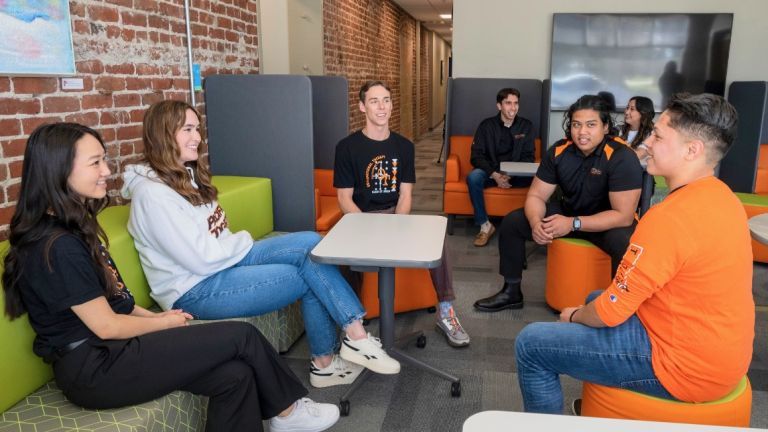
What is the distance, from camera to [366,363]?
2342 mm

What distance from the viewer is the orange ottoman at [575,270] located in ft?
10.2

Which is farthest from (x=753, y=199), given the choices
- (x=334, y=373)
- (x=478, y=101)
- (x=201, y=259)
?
(x=201, y=259)

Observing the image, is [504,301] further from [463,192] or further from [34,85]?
[34,85]

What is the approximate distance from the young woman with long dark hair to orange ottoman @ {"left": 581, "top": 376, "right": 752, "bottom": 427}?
42.6 inches

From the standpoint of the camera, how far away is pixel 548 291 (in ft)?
11.0

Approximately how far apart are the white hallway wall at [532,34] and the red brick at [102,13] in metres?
3.82

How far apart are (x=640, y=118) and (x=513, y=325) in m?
2.08

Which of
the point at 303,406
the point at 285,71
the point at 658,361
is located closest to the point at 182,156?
the point at 303,406

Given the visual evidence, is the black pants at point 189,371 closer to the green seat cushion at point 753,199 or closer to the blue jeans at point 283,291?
the blue jeans at point 283,291

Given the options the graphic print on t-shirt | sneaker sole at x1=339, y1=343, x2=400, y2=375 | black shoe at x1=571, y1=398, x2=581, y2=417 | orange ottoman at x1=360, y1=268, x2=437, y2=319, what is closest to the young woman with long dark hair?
sneaker sole at x1=339, y1=343, x2=400, y2=375

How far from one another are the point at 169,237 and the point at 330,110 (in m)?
2.04

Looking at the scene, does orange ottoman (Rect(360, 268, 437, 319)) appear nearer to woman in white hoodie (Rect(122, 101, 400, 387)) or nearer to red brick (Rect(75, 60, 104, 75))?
woman in white hoodie (Rect(122, 101, 400, 387))

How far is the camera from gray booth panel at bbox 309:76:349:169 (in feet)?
12.8

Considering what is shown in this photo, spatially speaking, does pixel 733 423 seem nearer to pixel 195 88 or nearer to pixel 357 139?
pixel 357 139
